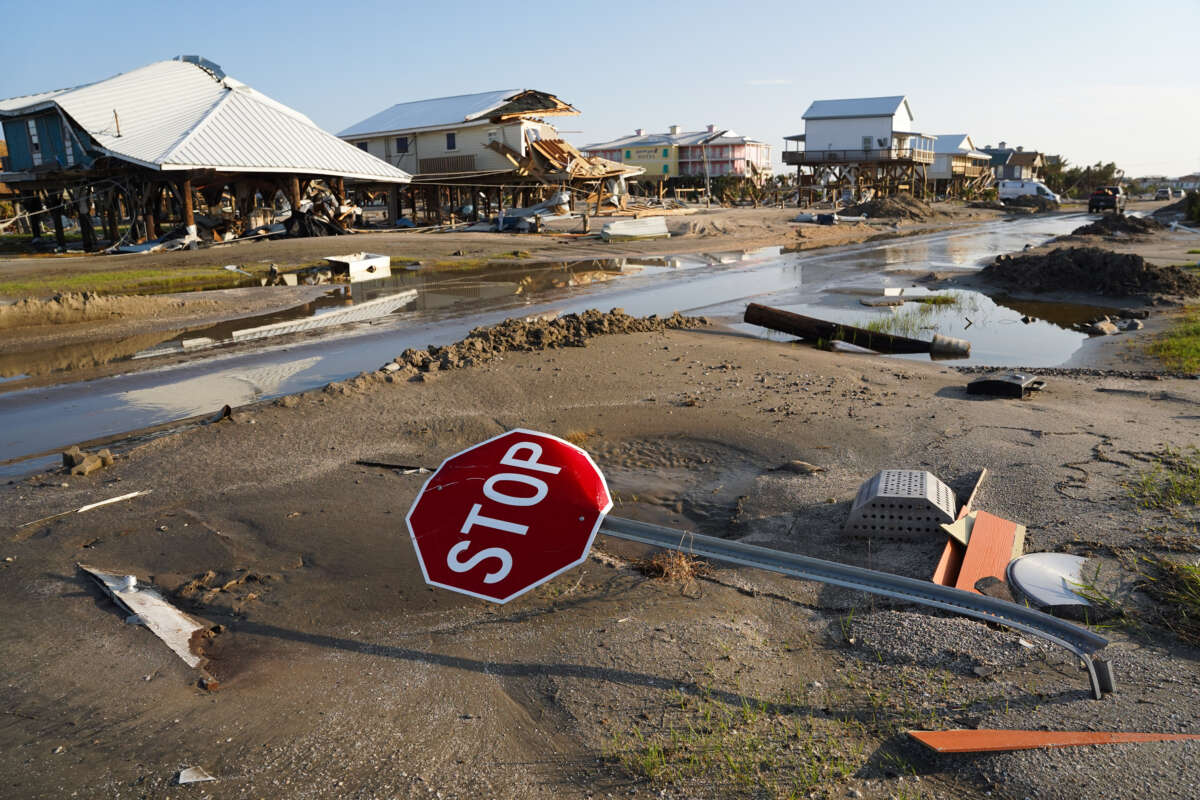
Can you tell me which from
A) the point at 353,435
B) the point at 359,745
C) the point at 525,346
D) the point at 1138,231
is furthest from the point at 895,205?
the point at 359,745

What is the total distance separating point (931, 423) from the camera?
25.3ft

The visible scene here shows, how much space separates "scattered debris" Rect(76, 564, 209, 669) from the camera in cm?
412

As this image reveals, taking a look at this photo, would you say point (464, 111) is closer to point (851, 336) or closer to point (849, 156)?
point (849, 156)

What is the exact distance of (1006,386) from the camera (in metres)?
8.66

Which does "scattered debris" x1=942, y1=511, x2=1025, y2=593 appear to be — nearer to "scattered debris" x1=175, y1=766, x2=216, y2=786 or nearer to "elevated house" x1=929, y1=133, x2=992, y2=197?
"scattered debris" x1=175, y1=766, x2=216, y2=786

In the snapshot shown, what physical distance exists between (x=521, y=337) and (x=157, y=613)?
732cm

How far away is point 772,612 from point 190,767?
9.32ft

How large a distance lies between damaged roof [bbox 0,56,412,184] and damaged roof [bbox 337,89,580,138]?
24.7ft

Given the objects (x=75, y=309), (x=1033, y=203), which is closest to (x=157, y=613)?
(x=75, y=309)

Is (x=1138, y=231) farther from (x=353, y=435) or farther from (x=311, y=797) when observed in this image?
(x=311, y=797)

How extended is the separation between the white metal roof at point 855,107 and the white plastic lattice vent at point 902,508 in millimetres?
62943

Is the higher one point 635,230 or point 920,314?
point 635,230

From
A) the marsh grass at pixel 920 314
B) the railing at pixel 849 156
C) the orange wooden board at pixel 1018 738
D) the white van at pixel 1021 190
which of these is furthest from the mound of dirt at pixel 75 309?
the white van at pixel 1021 190

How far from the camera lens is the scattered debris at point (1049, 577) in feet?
13.9
